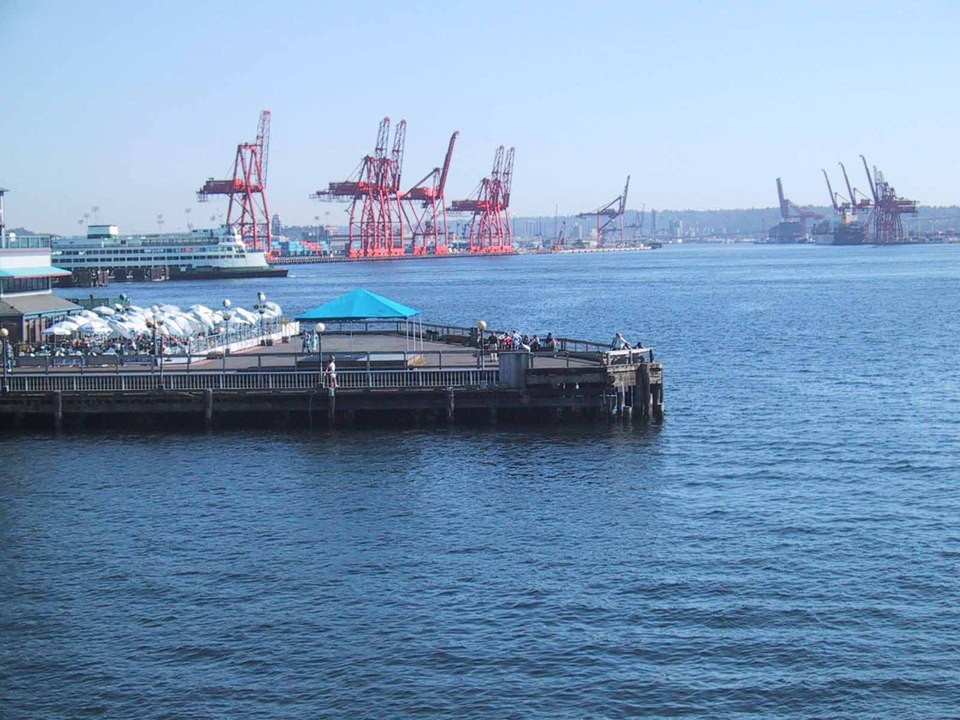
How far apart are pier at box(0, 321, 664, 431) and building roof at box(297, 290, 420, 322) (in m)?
1.94

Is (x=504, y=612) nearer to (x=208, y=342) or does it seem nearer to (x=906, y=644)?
(x=906, y=644)

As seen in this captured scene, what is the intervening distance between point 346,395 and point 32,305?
2153 cm

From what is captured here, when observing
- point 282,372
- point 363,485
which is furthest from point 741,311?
point 363,485

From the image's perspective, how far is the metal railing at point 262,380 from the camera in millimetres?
34094

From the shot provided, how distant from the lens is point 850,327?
68.8 m

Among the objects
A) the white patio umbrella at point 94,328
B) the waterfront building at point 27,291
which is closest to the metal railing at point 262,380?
the white patio umbrella at point 94,328

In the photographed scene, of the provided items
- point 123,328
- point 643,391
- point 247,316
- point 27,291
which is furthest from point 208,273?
point 643,391

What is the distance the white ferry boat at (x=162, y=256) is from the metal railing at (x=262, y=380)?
128679 millimetres

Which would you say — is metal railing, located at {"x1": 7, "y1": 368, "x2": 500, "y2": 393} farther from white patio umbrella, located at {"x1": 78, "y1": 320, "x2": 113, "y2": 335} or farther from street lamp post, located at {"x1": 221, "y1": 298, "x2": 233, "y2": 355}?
white patio umbrella, located at {"x1": 78, "y1": 320, "x2": 113, "y2": 335}

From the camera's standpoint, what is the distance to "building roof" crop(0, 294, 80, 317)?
47219mm

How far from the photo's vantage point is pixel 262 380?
34312 mm

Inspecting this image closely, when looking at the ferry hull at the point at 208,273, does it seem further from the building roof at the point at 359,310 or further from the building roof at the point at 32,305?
the building roof at the point at 359,310

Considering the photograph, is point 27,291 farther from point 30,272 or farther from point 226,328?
point 226,328

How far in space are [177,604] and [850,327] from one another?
54674 mm
